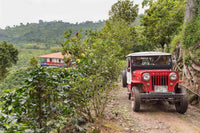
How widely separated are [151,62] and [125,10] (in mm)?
24189

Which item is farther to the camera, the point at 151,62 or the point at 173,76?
the point at 151,62

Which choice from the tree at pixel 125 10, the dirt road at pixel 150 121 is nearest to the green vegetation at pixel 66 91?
the dirt road at pixel 150 121

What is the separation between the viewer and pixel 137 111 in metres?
4.62

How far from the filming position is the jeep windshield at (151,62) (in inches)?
222

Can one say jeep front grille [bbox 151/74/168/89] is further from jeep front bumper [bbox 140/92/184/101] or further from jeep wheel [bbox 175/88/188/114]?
jeep wheel [bbox 175/88/188/114]

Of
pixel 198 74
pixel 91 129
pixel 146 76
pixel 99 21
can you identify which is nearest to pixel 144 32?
pixel 198 74

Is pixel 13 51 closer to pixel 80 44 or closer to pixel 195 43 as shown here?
pixel 80 44

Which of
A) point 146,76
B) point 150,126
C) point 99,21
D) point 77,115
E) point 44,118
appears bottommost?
point 150,126

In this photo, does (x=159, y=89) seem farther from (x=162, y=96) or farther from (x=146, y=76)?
(x=146, y=76)

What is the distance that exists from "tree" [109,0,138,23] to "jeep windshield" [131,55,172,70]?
23.0 meters

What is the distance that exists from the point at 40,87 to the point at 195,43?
23.8 ft

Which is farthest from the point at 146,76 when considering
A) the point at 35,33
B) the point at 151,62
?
the point at 35,33

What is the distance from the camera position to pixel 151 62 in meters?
5.77

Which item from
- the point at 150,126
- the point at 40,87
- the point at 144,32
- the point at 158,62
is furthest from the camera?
the point at 144,32
